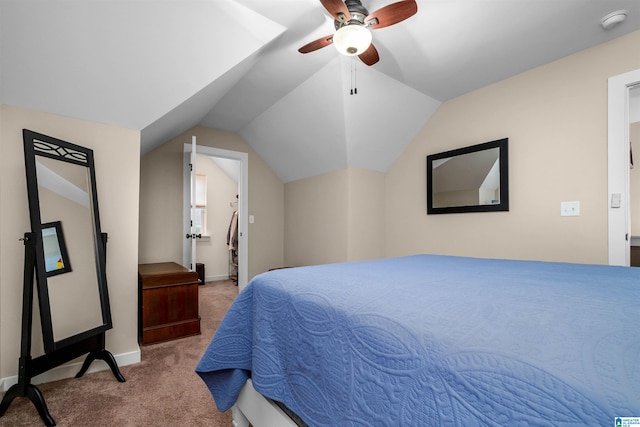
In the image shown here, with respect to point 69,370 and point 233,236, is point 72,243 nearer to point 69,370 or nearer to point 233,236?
point 69,370

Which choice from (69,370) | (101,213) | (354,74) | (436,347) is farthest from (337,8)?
(69,370)

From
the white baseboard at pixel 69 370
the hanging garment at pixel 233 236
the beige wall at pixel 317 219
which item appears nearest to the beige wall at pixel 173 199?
the beige wall at pixel 317 219

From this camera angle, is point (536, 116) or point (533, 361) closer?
point (533, 361)

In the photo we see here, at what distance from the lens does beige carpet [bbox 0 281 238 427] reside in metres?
1.53

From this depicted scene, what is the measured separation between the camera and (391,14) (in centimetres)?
163

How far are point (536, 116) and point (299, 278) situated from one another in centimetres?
269

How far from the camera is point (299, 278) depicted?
3.94 feet

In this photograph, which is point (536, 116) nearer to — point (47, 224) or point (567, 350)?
point (567, 350)

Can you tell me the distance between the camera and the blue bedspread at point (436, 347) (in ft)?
1.56

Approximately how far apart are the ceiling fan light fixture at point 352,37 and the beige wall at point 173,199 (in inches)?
112

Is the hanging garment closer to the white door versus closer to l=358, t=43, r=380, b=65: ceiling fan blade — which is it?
the white door

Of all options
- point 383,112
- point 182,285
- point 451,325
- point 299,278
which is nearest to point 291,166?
point 383,112

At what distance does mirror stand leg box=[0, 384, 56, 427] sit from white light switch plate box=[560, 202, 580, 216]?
368 centimetres

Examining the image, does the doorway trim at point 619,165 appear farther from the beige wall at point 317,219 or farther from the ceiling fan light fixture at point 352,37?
the beige wall at point 317,219
